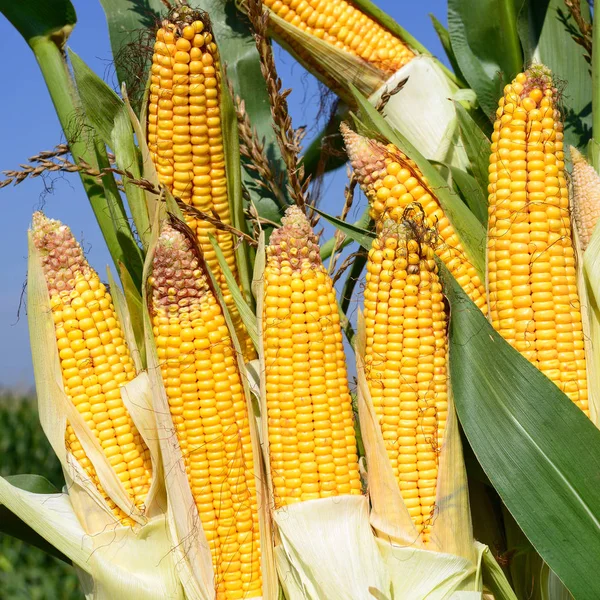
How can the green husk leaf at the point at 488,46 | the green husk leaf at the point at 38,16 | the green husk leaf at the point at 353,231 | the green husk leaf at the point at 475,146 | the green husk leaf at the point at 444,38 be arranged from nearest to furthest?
the green husk leaf at the point at 353,231 < the green husk leaf at the point at 475,146 < the green husk leaf at the point at 38,16 < the green husk leaf at the point at 488,46 < the green husk leaf at the point at 444,38

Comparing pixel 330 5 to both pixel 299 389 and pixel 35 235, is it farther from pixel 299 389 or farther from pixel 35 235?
pixel 299 389

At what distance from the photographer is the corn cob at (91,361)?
5.29ft

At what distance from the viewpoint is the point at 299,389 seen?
4.83 feet

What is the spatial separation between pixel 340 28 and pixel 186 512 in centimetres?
136

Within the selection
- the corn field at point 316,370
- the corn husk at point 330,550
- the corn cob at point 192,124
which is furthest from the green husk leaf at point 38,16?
the corn husk at point 330,550

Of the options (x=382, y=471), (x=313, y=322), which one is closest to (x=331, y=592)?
(x=382, y=471)

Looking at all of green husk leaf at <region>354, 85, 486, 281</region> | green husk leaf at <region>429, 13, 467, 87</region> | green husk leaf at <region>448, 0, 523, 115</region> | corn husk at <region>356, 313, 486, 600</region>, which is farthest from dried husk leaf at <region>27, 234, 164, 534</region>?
green husk leaf at <region>429, 13, 467, 87</region>

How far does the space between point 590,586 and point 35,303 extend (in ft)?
4.15

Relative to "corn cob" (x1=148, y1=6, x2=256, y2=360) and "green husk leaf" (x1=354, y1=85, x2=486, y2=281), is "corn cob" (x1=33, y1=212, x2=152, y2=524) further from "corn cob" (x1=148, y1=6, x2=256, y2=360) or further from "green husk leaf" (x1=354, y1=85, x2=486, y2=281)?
"green husk leaf" (x1=354, y1=85, x2=486, y2=281)

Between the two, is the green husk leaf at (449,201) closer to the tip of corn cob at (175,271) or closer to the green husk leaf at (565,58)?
the tip of corn cob at (175,271)

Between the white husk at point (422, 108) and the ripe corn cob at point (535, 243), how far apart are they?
0.39 meters

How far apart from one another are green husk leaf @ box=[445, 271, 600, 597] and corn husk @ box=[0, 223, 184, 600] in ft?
2.14

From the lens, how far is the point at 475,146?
1.88m

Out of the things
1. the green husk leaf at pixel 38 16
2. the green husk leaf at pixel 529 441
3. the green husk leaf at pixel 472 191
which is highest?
the green husk leaf at pixel 38 16
